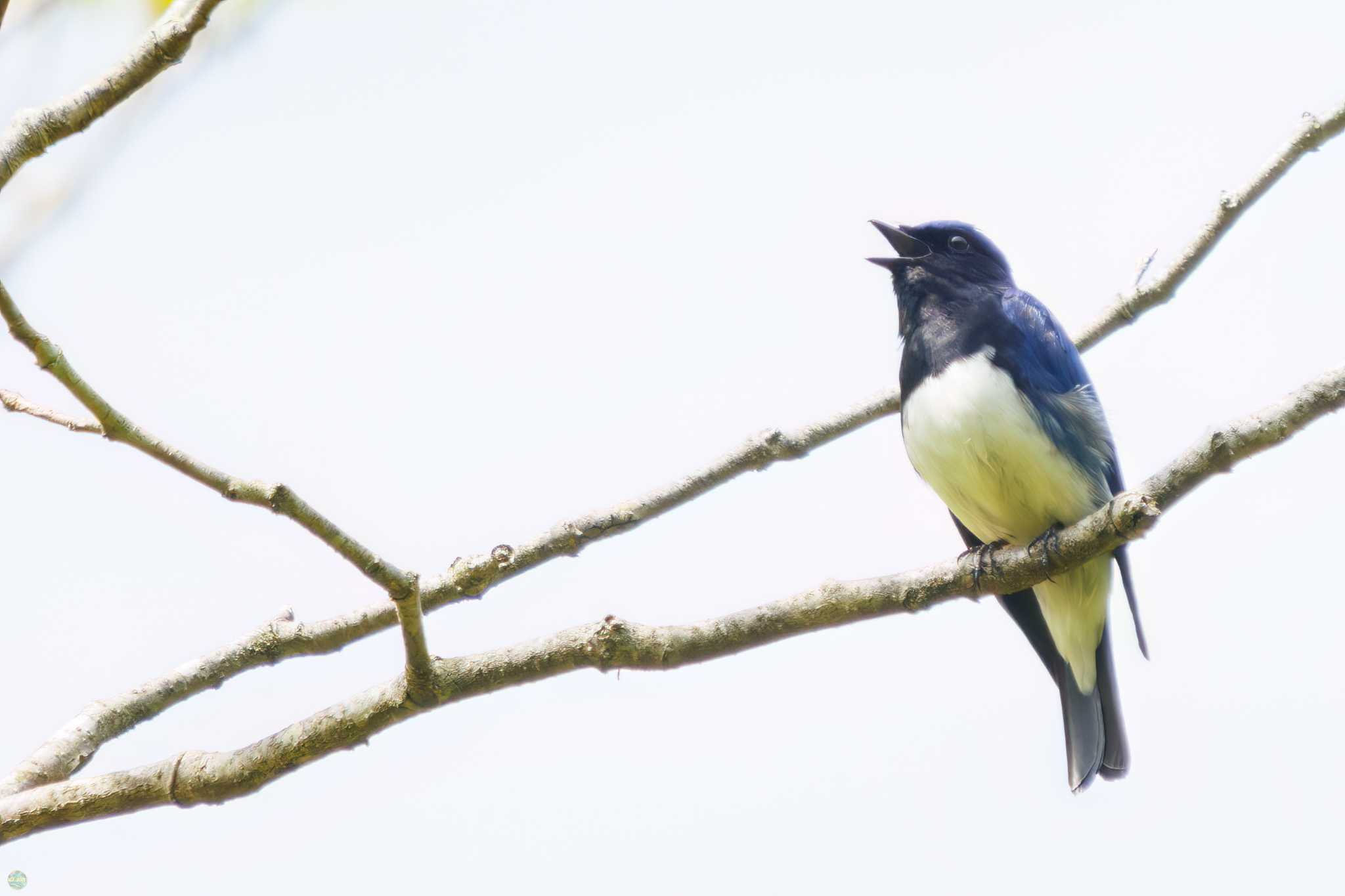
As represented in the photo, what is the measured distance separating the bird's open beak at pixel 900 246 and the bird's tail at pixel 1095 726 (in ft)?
6.22

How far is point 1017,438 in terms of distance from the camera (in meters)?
4.66

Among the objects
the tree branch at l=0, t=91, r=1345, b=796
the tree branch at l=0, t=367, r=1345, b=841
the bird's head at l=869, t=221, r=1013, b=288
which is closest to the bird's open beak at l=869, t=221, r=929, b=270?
the bird's head at l=869, t=221, r=1013, b=288

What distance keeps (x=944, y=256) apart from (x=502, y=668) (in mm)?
3424

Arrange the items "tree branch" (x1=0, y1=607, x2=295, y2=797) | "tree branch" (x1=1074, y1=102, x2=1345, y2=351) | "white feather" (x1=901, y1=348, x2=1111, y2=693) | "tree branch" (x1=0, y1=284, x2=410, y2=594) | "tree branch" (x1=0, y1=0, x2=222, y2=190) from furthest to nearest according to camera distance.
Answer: "white feather" (x1=901, y1=348, x2=1111, y2=693), "tree branch" (x1=1074, y1=102, x2=1345, y2=351), "tree branch" (x1=0, y1=607, x2=295, y2=797), "tree branch" (x1=0, y1=284, x2=410, y2=594), "tree branch" (x1=0, y1=0, x2=222, y2=190)

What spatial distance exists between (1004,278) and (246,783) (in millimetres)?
4134

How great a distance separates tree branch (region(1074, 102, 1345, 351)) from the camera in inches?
144

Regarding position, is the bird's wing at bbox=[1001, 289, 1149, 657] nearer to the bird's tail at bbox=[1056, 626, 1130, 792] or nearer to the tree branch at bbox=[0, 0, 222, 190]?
the bird's tail at bbox=[1056, 626, 1130, 792]

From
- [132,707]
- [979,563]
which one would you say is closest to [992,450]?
[979,563]

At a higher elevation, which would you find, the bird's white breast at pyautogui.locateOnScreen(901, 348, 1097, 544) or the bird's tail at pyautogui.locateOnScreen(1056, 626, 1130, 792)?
the bird's white breast at pyautogui.locateOnScreen(901, 348, 1097, 544)

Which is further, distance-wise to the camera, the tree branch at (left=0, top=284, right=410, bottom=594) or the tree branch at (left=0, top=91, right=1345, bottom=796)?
the tree branch at (left=0, top=91, right=1345, bottom=796)

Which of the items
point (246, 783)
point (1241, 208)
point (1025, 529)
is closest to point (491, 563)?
point (246, 783)

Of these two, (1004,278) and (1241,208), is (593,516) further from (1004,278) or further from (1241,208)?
(1004,278)

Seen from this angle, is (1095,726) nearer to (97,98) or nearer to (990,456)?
(990,456)

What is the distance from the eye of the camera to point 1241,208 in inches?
150
